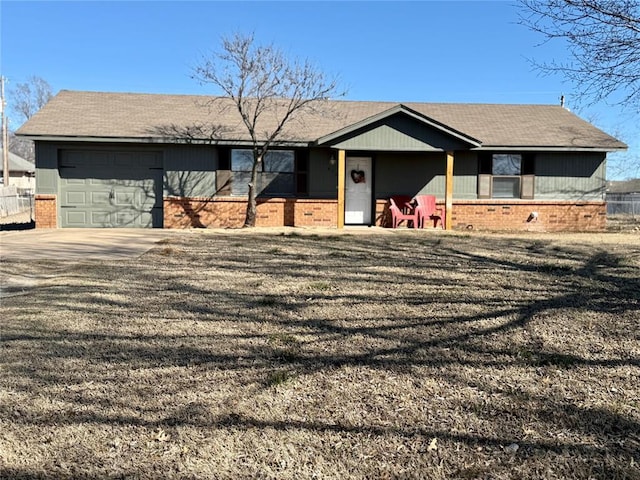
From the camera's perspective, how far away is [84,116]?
50.4 ft

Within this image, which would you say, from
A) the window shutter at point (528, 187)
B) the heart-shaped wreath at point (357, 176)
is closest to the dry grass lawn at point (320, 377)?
the heart-shaped wreath at point (357, 176)

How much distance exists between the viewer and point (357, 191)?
16.1 meters

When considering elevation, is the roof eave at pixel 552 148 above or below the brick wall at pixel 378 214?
above

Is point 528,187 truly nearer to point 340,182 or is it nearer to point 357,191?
point 357,191

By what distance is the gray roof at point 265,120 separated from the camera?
14.5 m

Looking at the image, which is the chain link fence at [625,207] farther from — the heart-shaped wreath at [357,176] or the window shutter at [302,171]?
the window shutter at [302,171]

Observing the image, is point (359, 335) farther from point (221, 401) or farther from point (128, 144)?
point (128, 144)

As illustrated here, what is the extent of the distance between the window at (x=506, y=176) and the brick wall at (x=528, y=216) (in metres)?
0.38

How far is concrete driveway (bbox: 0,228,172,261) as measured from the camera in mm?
8789

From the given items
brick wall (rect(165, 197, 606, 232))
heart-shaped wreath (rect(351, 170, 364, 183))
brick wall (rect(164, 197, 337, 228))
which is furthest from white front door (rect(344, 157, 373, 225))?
brick wall (rect(164, 197, 337, 228))

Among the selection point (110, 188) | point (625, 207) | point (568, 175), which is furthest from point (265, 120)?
point (625, 207)

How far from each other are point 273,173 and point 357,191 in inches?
103

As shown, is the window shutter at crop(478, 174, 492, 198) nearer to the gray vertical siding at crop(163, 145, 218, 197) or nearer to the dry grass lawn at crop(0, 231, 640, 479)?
the gray vertical siding at crop(163, 145, 218, 197)

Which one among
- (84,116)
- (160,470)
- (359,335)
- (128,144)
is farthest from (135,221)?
(160,470)
